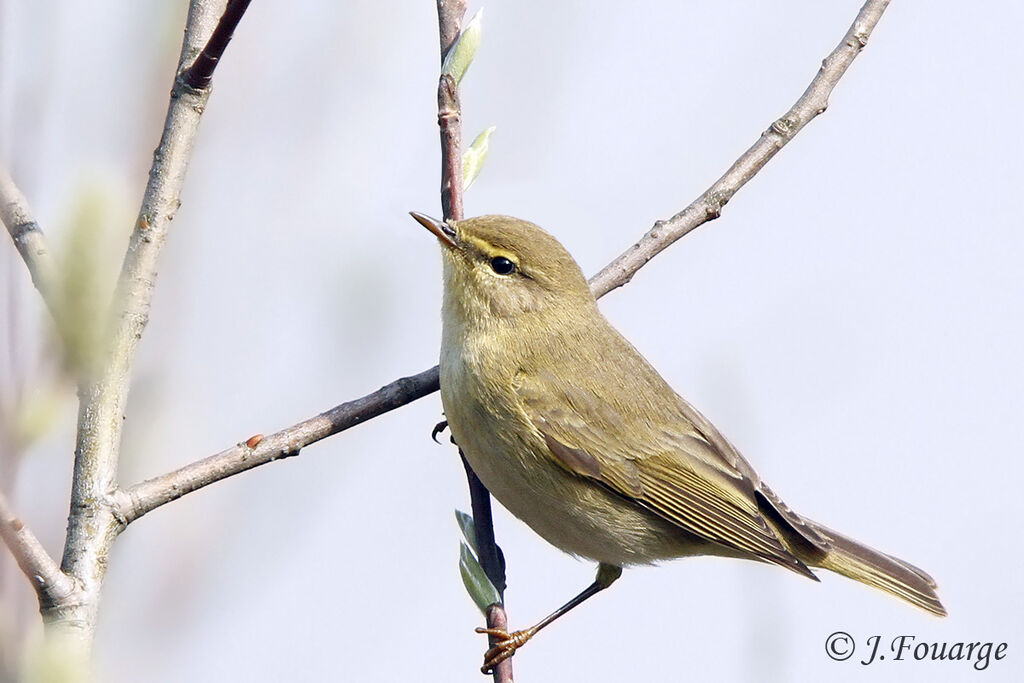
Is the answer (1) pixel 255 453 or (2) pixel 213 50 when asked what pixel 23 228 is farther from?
(1) pixel 255 453

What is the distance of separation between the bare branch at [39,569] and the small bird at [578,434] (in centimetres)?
190

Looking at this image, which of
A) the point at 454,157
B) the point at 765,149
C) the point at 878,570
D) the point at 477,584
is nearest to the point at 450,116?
the point at 454,157

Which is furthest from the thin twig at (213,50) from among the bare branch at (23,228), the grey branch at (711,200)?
the grey branch at (711,200)

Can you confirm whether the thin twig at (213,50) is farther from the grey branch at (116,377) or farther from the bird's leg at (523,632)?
the bird's leg at (523,632)

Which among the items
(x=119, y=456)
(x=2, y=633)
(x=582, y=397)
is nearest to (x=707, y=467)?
(x=582, y=397)

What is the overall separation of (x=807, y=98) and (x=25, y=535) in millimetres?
2467

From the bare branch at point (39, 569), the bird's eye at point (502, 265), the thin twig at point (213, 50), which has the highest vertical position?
the bird's eye at point (502, 265)

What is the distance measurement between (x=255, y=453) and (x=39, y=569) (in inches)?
26.8

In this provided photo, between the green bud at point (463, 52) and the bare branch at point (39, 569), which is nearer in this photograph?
the bare branch at point (39, 569)

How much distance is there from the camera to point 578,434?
142 inches

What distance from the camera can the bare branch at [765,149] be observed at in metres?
3.14

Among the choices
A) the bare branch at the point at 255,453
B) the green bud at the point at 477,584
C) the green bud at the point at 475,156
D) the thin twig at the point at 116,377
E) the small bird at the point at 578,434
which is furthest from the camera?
the small bird at the point at 578,434

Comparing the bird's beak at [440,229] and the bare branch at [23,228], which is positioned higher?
the bird's beak at [440,229]

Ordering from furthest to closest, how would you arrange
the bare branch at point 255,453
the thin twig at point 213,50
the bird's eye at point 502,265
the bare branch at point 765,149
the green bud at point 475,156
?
the bird's eye at point 502,265 → the bare branch at point 765,149 → the green bud at point 475,156 → the bare branch at point 255,453 → the thin twig at point 213,50
